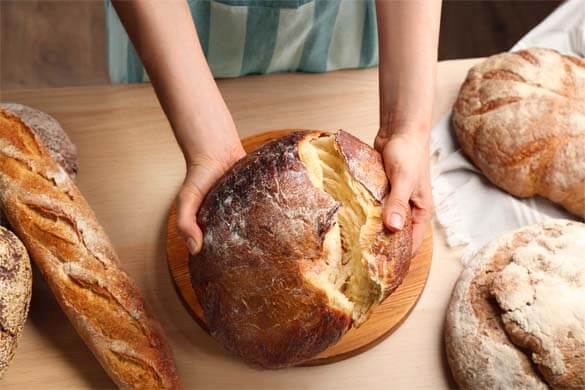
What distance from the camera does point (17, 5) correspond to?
8.64 feet

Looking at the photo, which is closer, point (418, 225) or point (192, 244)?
point (192, 244)

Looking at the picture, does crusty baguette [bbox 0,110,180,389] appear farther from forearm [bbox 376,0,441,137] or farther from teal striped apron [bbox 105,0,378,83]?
forearm [bbox 376,0,441,137]

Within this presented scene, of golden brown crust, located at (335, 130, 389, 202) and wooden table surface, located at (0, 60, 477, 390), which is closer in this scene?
golden brown crust, located at (335, 130, 389, 202)

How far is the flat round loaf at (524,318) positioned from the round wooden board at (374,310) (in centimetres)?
7

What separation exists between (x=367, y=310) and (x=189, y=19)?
0.55m

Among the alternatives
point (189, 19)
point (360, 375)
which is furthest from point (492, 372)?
point (189, 19)

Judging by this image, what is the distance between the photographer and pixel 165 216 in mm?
1338

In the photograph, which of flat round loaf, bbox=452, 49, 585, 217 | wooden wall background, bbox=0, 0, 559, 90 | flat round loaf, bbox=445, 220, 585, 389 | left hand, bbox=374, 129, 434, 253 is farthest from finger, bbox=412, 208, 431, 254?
wooden wall background, bbox=0, 0, 559, 90

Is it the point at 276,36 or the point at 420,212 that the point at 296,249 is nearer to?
the point at 420,212

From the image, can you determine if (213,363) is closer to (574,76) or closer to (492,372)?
(492,372)

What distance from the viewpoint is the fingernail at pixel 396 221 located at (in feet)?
3.26

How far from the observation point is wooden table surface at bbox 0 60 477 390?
120 centimetres

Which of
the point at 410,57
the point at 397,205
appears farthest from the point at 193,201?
the point at 410,57

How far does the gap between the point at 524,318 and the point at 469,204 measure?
1.02 ft
